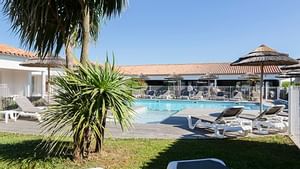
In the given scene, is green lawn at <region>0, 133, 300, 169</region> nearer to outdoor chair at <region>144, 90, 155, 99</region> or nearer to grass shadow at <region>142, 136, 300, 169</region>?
grass shadow at <region>142, 136, 300, 169</region>

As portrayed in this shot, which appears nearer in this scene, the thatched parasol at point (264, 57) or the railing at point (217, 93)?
the thatched parasol at point (264, 57)

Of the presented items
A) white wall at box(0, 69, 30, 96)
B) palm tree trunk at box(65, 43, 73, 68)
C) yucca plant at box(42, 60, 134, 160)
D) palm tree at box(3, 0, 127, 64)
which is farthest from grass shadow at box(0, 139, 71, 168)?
white wall at box(0, 69, 30, 96)

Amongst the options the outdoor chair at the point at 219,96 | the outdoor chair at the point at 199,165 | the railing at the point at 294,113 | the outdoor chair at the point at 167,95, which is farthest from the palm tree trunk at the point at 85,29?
the outdoor chair at the point at 167,95

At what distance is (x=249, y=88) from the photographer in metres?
31.7

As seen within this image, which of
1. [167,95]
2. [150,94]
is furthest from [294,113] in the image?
[150,94]

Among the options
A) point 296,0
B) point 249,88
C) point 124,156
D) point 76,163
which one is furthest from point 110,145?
point 249,88

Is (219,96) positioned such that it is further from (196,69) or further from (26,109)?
(26,109)

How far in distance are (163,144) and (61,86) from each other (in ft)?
11.7

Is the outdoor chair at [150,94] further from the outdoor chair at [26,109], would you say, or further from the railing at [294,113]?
the railing at [294,113]

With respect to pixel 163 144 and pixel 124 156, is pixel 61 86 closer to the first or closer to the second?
pixel 124 156

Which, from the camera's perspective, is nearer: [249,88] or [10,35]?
[10,35]

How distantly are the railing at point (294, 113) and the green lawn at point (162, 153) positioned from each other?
18.2 inches

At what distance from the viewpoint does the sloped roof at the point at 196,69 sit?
130ft

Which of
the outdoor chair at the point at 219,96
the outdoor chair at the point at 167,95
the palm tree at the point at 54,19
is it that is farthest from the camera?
the outdoor chair at the point at 167,95
